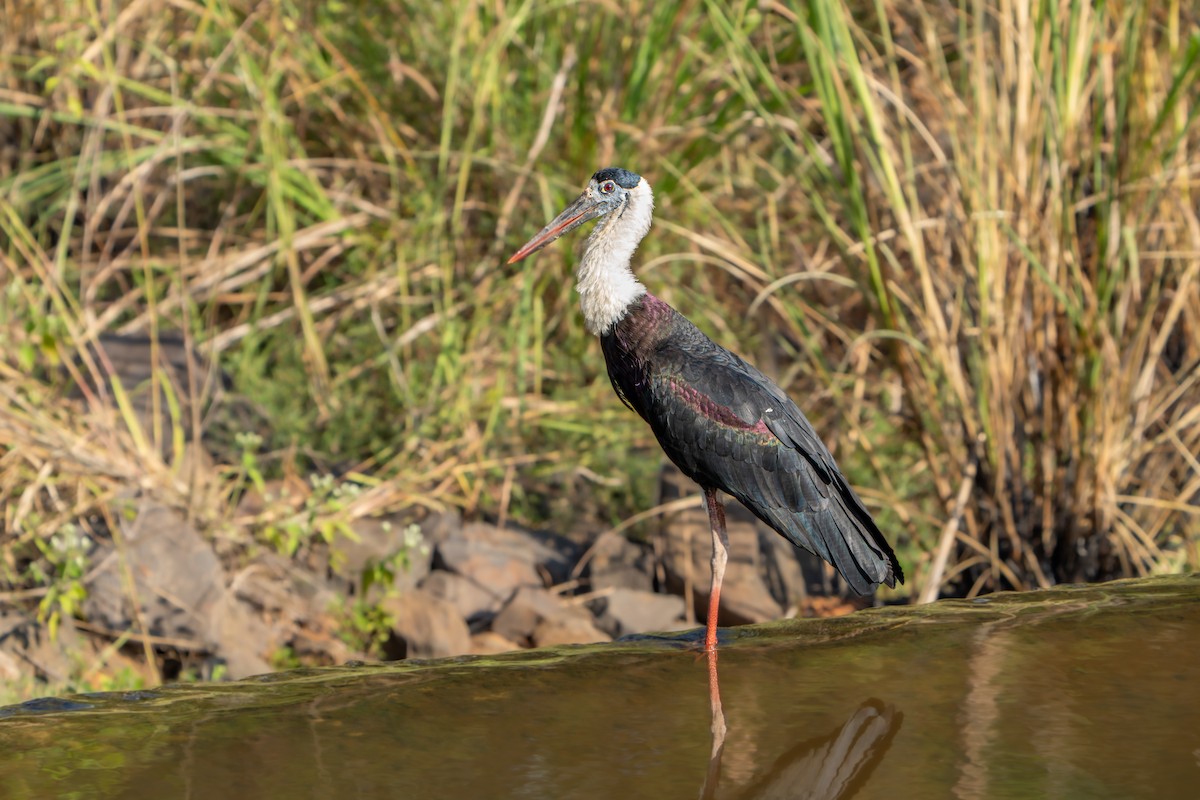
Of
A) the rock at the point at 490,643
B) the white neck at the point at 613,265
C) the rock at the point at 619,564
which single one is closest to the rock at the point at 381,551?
the rock at the point at 490,643

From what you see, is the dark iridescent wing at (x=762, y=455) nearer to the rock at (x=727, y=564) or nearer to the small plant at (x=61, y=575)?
the rock at (x=727, y=564)

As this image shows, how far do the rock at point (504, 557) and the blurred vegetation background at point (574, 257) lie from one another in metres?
0.18

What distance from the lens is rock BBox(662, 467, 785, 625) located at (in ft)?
17.1

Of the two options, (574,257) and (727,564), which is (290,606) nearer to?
(727,564)

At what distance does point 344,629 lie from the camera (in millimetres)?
4898

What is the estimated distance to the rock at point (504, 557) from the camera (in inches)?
209

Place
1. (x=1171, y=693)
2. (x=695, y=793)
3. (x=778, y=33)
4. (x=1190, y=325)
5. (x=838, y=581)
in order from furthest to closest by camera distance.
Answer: (x=778, y=33)
(x=838, y=581)
(x=1190, y=325)
(x=1171, y=693)
(x=695, y=793)

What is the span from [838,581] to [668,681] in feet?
A: 9.20

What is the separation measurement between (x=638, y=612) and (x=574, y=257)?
4.95 feet

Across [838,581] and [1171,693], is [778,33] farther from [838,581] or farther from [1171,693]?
[1171,693]

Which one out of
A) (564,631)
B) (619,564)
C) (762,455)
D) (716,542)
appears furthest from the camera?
(619,564)

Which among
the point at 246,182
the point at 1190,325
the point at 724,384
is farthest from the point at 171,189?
the point at 1190,325

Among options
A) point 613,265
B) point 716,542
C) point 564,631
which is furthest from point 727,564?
point 613,265

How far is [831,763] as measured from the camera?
236 cm
